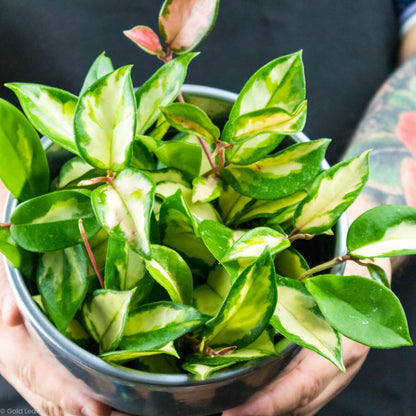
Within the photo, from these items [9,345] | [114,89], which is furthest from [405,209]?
[9,345]

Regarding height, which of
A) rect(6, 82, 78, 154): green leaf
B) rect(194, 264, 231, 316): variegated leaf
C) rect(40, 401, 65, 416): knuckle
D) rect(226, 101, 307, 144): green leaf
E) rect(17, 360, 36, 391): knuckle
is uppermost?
rect(6, 82, 78, 154): green leaf

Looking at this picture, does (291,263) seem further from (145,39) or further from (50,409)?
(50,409)

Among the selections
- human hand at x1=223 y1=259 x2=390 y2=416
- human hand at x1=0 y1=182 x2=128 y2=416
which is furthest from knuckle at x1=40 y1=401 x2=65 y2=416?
human hand at x1=223 y1=259 x2=390 y2=416

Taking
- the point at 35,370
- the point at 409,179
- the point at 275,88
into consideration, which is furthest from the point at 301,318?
the point at 409,179

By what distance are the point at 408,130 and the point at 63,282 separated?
2.13 feet

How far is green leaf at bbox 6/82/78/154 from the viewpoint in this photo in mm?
296

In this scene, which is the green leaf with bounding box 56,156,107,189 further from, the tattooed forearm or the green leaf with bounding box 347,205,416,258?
the tattooed forearm

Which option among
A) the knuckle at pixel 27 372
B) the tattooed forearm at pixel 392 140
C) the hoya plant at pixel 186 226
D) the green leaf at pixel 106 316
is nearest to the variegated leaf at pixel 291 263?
the hoya plant at pixel 186 226

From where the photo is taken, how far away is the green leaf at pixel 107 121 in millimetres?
266

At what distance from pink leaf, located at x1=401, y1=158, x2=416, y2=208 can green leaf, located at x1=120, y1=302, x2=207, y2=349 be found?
0.53m

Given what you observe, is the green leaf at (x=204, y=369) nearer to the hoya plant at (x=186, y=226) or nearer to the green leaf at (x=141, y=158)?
the hoya plant at (x=186, y=226)

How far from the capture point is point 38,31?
0.76 m

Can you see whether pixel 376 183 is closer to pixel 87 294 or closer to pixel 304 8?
pixel 304 8

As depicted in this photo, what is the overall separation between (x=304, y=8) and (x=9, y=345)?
699mm
